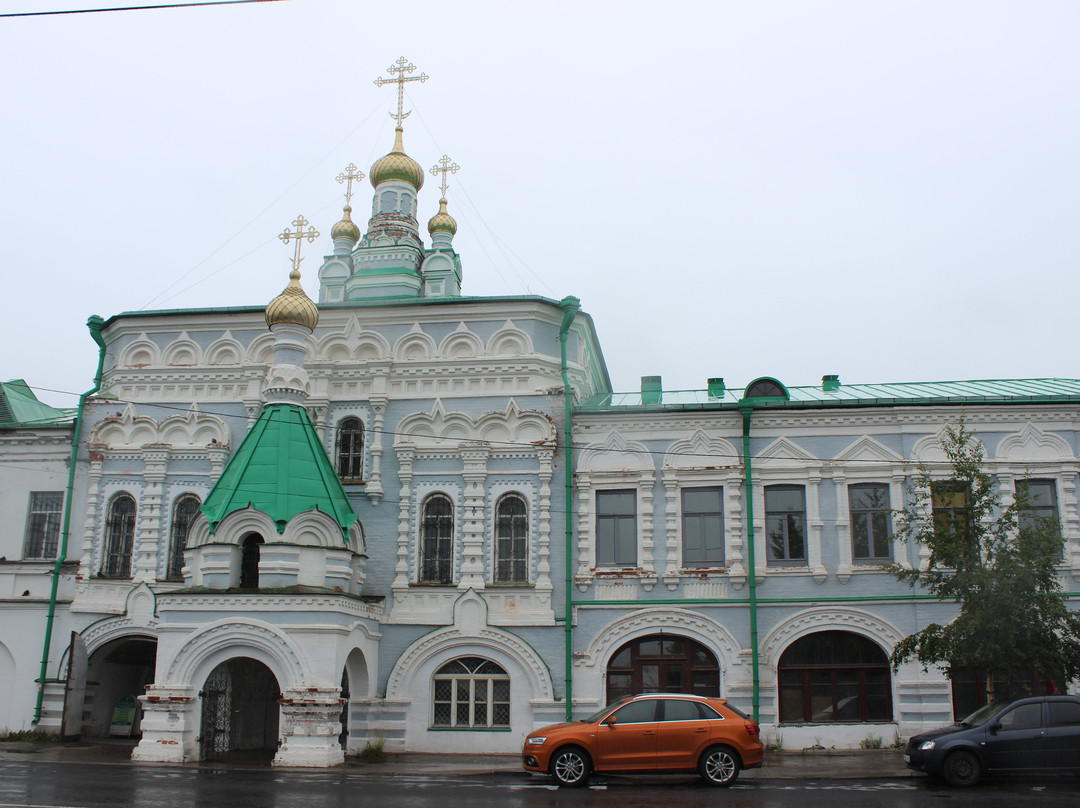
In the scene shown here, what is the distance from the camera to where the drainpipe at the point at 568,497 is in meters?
18.3

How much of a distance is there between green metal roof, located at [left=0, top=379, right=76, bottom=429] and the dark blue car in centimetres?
1761

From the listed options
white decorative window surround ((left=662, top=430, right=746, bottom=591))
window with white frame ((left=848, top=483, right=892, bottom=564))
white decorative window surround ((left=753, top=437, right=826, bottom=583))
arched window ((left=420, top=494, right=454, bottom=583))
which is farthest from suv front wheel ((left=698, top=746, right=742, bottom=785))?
arched window ((left=420, top=494, right=454, bottom=583))

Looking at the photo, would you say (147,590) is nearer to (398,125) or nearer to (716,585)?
(716,585)

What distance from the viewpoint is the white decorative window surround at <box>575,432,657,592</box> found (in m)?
18.8

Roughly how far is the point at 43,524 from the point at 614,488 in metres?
12.0

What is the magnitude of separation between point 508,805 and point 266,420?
956 centimetres

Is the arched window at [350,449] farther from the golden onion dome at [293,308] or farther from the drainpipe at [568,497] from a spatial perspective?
the drainpipe at [568,497]

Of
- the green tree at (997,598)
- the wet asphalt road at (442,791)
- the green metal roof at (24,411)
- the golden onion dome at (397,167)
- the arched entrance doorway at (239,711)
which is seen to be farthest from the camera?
the golden onion dome at (397,167)

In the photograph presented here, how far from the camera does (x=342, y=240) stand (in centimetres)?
2858

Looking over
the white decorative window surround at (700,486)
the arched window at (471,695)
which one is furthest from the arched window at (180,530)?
the white decorative window surround at (700,486)

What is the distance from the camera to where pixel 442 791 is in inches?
504

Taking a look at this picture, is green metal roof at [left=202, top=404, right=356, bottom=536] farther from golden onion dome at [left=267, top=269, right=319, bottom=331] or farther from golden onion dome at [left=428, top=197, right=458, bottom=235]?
golden onion dome at [left=428, top=197, right=458, bottom=235]

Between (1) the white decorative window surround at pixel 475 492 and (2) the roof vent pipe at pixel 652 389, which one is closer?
(1) the white decorative window surround at pixel 475 492

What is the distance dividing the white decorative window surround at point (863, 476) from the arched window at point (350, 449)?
30.4ft
